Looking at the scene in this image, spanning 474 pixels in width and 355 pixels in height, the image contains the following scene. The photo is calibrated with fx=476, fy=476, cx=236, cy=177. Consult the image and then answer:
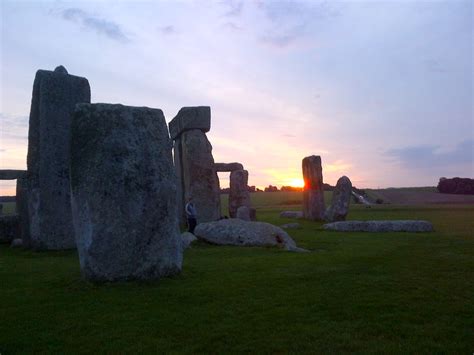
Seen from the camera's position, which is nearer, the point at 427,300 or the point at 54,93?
the point at 427,300

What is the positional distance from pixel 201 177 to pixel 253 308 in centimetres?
1359

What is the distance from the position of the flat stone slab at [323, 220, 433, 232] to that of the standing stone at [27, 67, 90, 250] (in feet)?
30.8

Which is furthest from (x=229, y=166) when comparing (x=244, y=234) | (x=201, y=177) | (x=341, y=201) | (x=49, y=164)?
(x=49, y=164)

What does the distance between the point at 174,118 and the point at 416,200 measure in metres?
28.7

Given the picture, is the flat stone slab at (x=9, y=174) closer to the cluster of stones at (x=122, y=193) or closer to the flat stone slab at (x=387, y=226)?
the cluster of stones at (x=122, y=193)

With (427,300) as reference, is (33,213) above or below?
above

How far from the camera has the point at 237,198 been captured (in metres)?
23.2

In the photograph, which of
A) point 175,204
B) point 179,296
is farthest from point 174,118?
point 179,296

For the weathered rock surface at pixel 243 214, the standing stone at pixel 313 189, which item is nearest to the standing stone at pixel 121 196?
the weathered rock surface at pixel 243 214

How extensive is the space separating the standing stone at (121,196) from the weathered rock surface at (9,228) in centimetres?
849

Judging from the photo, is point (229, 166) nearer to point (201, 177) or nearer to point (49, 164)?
point (201, 177)

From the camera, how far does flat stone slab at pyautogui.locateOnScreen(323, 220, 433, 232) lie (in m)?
16.2

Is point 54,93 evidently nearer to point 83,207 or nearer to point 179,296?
point 83,207

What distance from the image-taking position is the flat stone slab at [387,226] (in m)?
16.2
